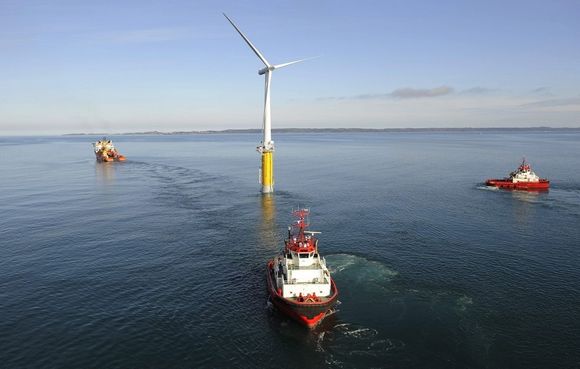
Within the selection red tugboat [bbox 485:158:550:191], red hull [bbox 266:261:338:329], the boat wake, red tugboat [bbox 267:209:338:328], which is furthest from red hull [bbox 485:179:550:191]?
the boat wake

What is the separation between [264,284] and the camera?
70.4 meters

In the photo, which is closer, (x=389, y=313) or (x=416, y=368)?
(x=416, y=368)

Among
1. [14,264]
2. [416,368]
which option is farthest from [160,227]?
[416,368]

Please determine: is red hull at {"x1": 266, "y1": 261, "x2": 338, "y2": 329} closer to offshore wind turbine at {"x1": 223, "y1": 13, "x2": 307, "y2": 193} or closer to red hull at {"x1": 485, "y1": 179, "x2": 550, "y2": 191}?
offshore wind turbine at {"x1": 223, "y1": 13, "x2": 307, "y2": 193}

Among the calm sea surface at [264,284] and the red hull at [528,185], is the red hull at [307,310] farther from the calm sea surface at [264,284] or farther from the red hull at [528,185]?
the red hull at [528,185]

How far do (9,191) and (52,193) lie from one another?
17.7 metres

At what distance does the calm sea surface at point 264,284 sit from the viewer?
Result: 5112cm

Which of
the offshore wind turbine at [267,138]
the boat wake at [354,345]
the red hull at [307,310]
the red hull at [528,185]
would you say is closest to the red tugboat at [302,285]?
the red hull at [307,310]

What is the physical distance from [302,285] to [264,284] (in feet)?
37.6

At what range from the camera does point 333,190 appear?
15438 centimetres

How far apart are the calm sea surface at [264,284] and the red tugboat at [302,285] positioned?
2.17 m

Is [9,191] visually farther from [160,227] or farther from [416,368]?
[416,368]

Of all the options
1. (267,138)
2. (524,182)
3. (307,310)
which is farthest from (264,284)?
(524,182)

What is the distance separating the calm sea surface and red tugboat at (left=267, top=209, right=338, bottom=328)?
2.17 m
